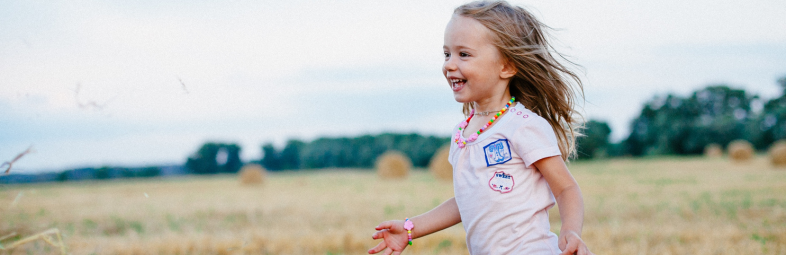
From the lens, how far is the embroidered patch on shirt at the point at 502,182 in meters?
1.81

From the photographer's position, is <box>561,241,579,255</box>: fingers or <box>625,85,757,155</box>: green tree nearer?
<box>561,241,579,255</box>: fingers

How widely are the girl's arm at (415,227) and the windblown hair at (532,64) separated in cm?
47

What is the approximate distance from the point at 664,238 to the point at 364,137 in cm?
3079

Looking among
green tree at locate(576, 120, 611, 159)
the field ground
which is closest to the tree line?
green tree at locate(576, 120, 611, 159)

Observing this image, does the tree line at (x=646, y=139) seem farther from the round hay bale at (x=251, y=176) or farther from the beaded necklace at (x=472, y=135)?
the beaded necklace at (x=472, y=135)

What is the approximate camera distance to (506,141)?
181 cm

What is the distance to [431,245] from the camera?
430 cm

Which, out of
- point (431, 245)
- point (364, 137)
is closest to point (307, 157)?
point (364, 137)

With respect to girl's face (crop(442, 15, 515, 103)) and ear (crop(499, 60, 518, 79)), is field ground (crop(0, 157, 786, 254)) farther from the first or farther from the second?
ear (crop(499, 60, 518, 79))

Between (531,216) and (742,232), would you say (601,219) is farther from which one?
(531,216)

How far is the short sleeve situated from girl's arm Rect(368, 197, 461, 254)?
42 cm

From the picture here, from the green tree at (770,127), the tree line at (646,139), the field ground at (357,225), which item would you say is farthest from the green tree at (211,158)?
the green tree at (770,127)

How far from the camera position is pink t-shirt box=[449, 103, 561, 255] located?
177cm

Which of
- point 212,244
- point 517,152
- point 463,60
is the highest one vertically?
point 463,60
